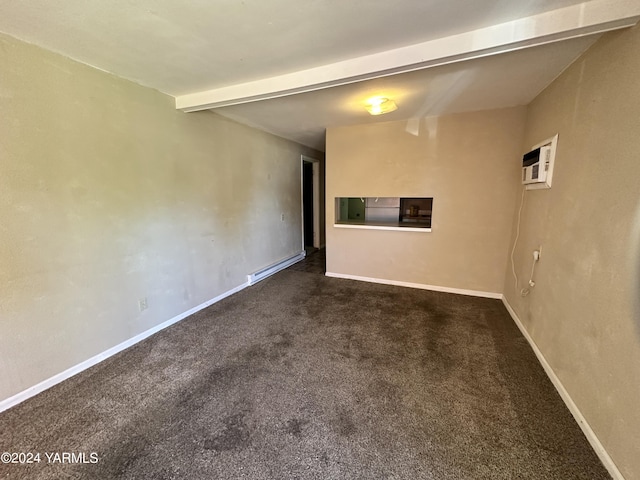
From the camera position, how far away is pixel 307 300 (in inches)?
135

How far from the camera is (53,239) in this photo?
190cm

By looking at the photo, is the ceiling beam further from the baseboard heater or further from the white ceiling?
the baseboard heater

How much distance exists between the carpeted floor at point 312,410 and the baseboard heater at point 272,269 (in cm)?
129

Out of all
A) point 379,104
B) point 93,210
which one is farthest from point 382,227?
point 93,210

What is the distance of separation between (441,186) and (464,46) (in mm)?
1998

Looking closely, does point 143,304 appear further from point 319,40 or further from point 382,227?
point 382,227

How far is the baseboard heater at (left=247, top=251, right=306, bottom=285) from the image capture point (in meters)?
4.05

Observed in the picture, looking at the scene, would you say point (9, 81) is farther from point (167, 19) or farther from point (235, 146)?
point (235, 146)

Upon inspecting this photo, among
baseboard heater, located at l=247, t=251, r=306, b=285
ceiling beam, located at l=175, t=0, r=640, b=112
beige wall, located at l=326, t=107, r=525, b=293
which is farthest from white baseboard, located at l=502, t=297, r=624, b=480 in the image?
baseboard heater, located at l=247, t=251, r=306, b=285

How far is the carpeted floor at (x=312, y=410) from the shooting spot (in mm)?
1354

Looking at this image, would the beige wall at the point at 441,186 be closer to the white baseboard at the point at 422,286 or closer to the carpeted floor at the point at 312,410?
the white baseboard at the point at 422,286

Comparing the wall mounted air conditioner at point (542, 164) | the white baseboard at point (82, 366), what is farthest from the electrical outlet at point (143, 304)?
the wall mounted air conditioner at point (542, 164)

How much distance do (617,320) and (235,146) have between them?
3836 mm

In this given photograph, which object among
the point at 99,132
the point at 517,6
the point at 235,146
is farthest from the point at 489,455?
the point at 235,146
